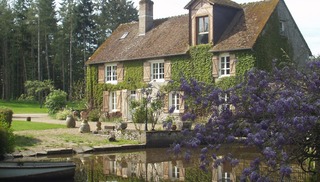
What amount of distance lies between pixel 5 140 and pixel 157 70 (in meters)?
15.8

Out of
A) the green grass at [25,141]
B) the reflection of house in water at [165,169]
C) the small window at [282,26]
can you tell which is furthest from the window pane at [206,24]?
the green grass at [25,141]

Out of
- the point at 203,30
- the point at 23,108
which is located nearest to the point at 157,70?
the point at 203,30

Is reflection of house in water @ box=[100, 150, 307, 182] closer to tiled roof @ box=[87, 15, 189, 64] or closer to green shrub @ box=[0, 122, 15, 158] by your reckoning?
green shrub @ box=[0, 122, 15, 158]

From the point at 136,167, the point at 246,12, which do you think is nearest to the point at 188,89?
the point at 136,167

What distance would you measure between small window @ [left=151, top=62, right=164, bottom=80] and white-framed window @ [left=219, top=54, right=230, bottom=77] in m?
4.54

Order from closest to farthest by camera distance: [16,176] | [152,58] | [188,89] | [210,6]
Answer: [188,89] → [16,176] → [210,6] → [152,58]

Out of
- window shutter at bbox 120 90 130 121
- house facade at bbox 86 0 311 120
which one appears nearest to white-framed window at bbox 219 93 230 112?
house facade at bbox 86 0 311 120

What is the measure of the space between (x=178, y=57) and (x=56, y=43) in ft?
114

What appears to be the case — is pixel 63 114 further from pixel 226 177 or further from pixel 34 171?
pixel 226 177

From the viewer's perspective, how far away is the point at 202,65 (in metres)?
27.3

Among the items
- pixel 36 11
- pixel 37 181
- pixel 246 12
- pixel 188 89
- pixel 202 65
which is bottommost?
pixel 37 181

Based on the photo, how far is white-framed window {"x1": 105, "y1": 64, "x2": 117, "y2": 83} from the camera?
32469 mm

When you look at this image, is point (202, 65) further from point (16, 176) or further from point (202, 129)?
point (202, 129)

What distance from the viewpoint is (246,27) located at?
1048 inches
